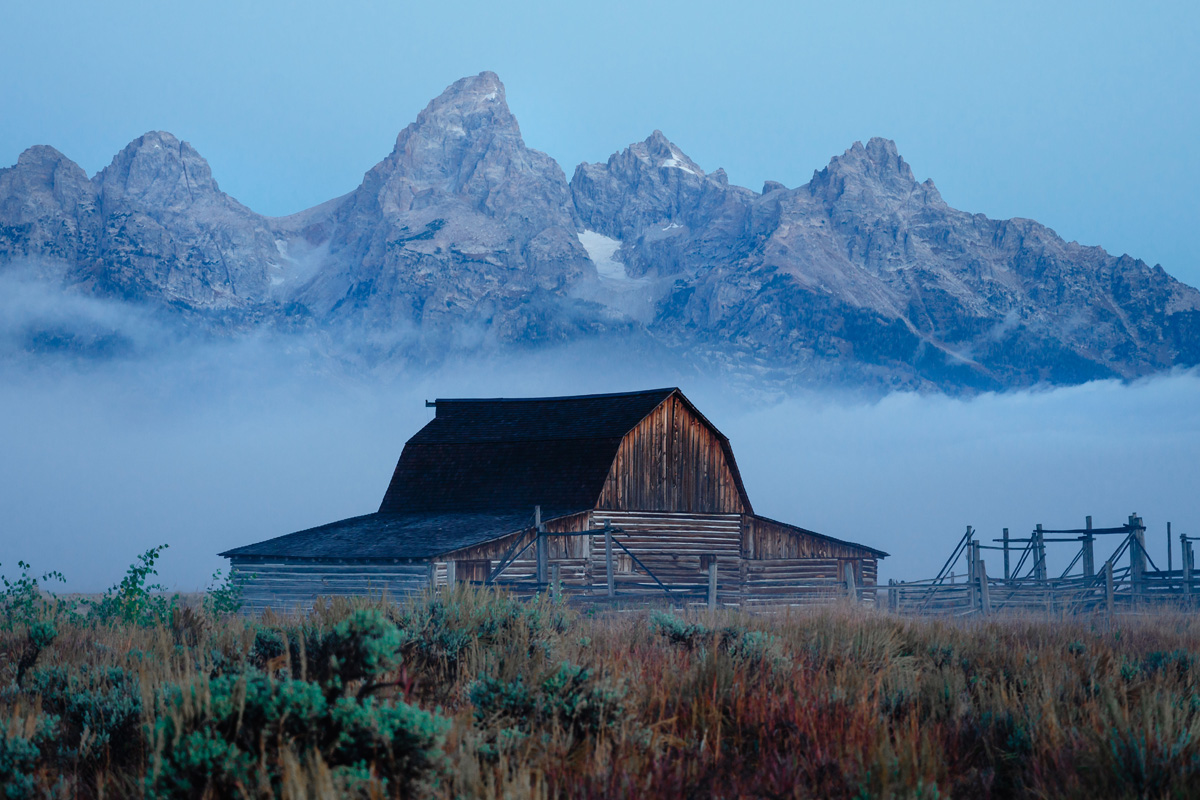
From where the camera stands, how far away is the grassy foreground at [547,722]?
195 inches

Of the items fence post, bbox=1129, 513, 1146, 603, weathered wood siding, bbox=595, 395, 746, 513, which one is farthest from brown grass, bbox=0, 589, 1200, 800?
fence post, bbox=1129, 513, 1146, 603

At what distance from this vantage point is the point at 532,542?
26.5 metres

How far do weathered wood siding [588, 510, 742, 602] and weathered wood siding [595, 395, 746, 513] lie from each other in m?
0.32

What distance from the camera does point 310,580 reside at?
94.3 ft

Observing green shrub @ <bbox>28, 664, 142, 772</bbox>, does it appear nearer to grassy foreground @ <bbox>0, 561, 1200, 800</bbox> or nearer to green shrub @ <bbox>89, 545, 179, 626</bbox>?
grassy foreground @ <bbox>0, 561, 1200, 800</bbox>

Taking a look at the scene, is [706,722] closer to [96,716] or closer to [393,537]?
[96,716]

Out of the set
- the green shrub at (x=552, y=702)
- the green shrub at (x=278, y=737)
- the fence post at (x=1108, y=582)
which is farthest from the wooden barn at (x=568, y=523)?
the green shrub at (x=278, y=737)

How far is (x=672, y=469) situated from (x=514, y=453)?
16.9 ft

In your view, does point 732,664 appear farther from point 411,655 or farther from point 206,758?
point 206,758

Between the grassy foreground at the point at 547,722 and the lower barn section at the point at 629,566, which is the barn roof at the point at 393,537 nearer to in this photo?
the lower barn section at the point at 629,566

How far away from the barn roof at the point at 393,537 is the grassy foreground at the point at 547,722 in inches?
631

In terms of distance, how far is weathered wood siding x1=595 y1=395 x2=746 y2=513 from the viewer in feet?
102

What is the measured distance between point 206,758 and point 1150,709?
546cm

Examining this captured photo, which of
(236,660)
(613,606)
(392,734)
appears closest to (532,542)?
(613,606)
